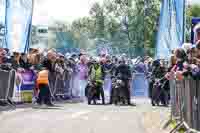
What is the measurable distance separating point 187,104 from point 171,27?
6.56 meters

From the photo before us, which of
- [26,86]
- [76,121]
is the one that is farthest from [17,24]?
[76,121]

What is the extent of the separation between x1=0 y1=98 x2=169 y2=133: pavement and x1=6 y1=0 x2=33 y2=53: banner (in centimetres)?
395

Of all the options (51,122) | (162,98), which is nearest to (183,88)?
(51,122)

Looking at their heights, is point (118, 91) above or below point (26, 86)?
below

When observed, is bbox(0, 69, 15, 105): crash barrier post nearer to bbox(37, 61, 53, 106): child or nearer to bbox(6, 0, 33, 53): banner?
bbox(37, 61, 53, 106): child

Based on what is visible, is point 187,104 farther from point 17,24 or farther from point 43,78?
point 17,24

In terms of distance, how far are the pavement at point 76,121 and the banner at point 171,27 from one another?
2151 mm

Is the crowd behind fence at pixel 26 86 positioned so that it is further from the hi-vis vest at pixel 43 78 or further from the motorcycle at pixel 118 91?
the motorcycle at pixel 118 91

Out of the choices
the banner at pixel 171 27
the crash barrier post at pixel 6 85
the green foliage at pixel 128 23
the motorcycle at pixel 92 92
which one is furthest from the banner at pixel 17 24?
the green foliage at pixel 128 23

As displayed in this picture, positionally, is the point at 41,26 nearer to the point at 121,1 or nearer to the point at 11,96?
the point at 121,1

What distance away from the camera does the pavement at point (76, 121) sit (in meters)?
16.0

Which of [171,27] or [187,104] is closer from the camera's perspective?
[187,104]

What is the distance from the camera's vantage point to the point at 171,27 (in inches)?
827

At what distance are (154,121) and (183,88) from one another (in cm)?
341
